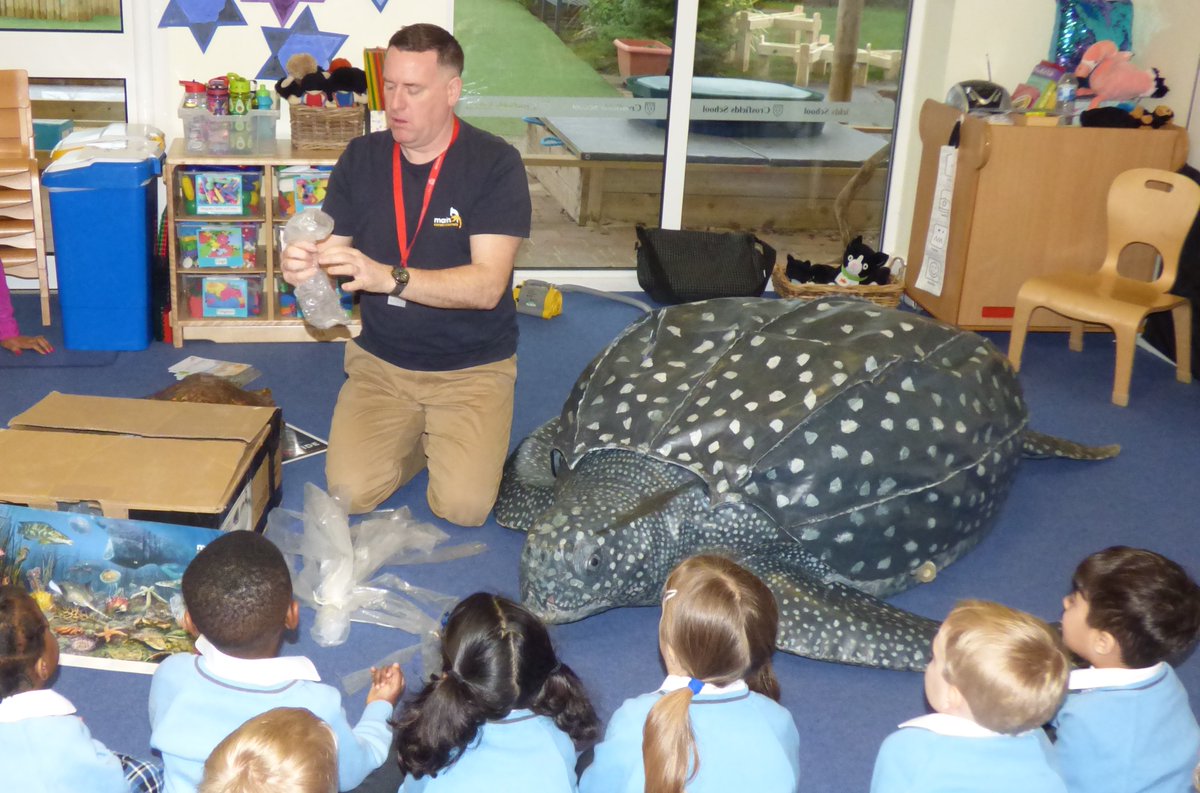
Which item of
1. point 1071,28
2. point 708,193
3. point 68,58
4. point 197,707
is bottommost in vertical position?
point 197,707

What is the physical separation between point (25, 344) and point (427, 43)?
2.15m

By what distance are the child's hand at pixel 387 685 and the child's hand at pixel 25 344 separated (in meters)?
2.67

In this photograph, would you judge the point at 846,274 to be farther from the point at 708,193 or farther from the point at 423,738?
the point at 423,738

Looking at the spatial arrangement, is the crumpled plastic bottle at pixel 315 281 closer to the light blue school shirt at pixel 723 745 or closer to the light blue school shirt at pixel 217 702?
the light blue school shirt at pixel 217 702

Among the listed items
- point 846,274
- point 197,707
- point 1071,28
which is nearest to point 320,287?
point 197,707

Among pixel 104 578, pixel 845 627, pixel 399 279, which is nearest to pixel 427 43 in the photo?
pixel 399 279

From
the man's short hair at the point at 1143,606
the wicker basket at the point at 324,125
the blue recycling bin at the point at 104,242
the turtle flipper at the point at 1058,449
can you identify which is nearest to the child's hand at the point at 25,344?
the blue recycling bin at the point at 104,242

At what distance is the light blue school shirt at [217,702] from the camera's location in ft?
6.06

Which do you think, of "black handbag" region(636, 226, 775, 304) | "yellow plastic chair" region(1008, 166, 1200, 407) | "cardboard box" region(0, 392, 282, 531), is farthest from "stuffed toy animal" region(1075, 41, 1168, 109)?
"cardboard box" region(0, 392, 282, 531)

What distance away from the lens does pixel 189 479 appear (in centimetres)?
264

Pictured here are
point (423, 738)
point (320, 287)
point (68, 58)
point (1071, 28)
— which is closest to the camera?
point (423, 738)

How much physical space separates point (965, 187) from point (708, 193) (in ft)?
4.27

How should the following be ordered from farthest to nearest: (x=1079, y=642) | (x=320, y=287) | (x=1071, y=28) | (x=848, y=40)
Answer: (x=848, y=40)
(x=1071, y=28)
(x=320, y=287)
(x=1079, y=642)

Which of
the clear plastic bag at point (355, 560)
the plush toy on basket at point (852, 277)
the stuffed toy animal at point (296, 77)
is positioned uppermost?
the stuffed toy animal at point (296, 77)
